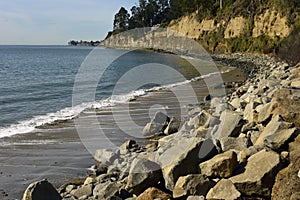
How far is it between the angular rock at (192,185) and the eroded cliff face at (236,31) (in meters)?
36.9

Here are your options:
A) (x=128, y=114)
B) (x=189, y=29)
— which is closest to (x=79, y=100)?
(x=128, y=114)

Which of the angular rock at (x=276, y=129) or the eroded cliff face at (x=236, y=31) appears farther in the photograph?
the eroded cliff face at (x=236, y=31)

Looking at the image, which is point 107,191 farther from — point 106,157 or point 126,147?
point 126,147

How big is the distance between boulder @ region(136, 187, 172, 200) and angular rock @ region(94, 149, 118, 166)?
11.2ft

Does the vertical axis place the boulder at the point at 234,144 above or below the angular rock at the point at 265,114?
below

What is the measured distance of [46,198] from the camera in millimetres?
6055

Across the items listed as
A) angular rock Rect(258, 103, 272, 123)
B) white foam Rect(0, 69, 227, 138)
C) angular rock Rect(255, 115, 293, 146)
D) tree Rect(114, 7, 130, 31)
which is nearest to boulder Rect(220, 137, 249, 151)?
angular rock Rect(255, 115, 293, 146)

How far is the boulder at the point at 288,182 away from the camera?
14.9ft

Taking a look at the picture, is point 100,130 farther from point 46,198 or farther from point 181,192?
point 181,192

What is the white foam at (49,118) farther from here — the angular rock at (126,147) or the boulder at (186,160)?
the boulder at (186,160)

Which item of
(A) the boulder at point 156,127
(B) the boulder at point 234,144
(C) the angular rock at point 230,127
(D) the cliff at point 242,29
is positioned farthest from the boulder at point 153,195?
(D) the cliff at point 242,29

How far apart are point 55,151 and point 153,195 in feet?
19.7

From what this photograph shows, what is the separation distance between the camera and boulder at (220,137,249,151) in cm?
643

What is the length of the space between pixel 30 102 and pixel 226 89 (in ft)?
36.5
